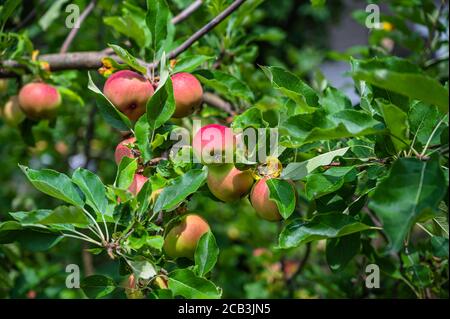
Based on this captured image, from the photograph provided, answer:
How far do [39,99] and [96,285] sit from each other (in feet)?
2.15

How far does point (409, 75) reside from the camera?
2.17 feet

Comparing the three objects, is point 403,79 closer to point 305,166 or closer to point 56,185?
point 305,166

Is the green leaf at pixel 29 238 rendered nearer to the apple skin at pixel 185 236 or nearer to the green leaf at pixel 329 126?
the apple skin at pixel 185 236

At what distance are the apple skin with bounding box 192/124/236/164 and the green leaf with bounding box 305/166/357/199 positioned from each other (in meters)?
0.13

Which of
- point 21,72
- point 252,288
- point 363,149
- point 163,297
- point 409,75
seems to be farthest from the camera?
point 252,288

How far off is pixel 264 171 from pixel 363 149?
169 millimetres

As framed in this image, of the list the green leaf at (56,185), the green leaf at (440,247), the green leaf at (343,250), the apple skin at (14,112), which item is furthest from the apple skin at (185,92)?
the apple skin at (14,112)

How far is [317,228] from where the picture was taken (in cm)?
87

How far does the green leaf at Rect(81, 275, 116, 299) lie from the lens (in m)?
0.94

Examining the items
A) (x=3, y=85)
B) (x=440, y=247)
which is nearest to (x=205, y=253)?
(x=440, y=247)

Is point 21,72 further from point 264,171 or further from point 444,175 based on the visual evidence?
point 444,175

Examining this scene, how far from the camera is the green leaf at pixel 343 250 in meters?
1.03

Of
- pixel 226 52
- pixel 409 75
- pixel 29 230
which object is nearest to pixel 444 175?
pixel 409 75
